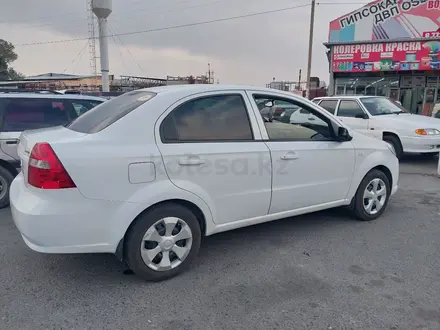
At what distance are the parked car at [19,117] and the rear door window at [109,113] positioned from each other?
6.01ft

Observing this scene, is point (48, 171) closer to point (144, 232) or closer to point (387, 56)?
point (144, 232)

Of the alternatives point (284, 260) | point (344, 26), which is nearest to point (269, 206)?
point (284, 260)

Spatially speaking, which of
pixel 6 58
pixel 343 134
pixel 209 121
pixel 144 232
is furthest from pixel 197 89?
pixel 6 58

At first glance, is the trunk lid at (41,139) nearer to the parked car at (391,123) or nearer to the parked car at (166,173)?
the parked car at (166,173)

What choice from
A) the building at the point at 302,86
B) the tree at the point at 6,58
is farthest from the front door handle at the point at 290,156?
the tree at the point at 6,58

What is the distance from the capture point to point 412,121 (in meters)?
7.55

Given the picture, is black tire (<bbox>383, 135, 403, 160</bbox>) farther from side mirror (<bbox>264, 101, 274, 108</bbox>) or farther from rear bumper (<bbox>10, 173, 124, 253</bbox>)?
rear bumper (<bbox>10, 173, 124, 253</bbox>)

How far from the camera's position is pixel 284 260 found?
323 centimetres

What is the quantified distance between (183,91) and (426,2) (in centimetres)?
1783

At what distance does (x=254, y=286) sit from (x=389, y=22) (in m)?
17.9

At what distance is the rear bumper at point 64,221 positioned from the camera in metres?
2.41

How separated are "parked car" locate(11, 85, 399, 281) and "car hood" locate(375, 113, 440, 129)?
15.7ft

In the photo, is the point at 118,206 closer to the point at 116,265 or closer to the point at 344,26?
the point at 116,265

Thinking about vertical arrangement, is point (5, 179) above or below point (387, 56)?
below
